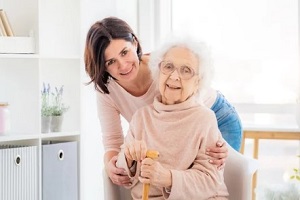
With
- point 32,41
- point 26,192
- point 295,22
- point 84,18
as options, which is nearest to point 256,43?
point 295,22

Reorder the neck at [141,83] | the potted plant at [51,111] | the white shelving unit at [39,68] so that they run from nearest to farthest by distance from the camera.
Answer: the neck at [141,83], the white shelving unit at [39,68], the potted plant at [51,111]

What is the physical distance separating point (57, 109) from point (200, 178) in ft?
4.05

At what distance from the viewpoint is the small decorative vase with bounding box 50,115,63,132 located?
3.35 metres

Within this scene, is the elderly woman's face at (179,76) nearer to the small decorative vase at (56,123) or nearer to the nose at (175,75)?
the nose at (175,75)

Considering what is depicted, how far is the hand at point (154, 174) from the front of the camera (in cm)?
230

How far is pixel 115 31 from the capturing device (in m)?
2.64

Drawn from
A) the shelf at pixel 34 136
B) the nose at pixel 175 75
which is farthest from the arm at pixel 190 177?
the shelf at pixel 34 136

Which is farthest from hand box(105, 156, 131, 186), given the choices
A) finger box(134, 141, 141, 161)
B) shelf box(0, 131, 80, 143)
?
shelf box(0, 131, 80, 143)

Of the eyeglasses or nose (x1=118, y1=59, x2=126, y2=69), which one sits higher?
nose (x1=118, y1=59, x2=126, y2=69)

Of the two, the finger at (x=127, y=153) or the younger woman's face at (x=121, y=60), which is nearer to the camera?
the finger at (x=127, y=153)

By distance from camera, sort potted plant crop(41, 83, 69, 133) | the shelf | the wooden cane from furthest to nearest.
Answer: potted plant crop(41, 83, 69, 133)
the shelf
the wooden cane

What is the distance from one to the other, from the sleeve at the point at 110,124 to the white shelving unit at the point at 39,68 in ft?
1.70

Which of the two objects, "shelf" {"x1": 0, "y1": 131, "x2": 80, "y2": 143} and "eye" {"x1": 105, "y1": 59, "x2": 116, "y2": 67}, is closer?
"eye" {"x1": 105, "y1": 59, "x2": 116, "y2": 67}

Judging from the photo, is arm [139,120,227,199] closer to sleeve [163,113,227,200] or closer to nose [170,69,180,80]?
sleeve [163,113,227,200]
